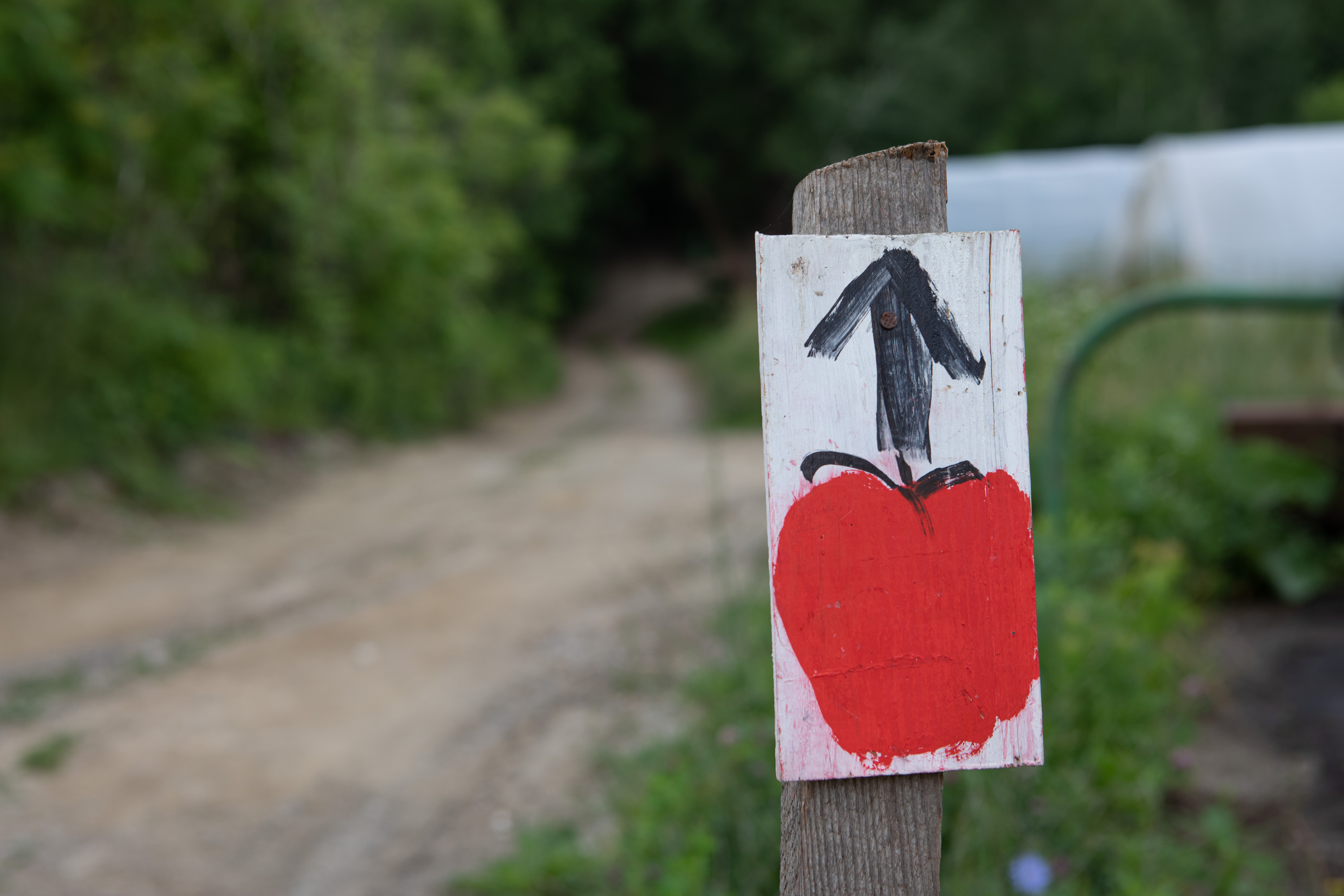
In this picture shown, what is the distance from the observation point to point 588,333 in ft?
79.8

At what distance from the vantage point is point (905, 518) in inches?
39.3

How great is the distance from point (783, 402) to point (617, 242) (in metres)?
28.4

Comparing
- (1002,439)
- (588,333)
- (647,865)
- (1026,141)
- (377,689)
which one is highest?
(1026,141)

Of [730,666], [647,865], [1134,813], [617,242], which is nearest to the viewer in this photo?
[647,865]

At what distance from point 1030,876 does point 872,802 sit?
851mm

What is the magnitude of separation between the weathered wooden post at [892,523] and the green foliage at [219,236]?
593cm

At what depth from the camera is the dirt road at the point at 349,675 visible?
→ 266cm

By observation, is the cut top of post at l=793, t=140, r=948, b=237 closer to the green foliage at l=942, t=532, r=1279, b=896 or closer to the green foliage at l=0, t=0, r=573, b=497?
the green foliage at l=942, t=532, r=1279, b=896

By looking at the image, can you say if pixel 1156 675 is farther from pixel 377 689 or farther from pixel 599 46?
pixel 599 46

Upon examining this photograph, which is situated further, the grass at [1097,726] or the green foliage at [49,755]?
the green foliage at [49,755]

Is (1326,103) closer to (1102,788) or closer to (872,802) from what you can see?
(1102,788)

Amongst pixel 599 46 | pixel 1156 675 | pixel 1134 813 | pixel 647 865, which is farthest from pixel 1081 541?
pixel 599 46

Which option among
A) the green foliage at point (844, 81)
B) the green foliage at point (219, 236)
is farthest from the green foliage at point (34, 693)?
the green foliage at point (844, 81)

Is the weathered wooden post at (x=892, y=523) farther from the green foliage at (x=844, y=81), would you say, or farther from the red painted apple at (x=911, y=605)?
the green foliage at (x=844, y=81)
